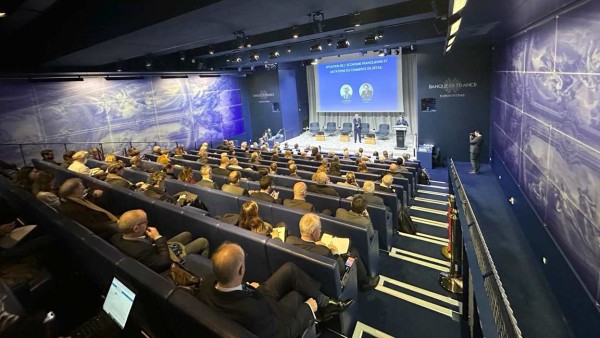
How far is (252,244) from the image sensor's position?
291cm

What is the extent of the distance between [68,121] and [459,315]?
1173cm

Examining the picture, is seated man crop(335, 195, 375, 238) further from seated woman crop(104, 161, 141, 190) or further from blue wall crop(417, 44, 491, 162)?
blue wall crop(417, 44, 491, 162)

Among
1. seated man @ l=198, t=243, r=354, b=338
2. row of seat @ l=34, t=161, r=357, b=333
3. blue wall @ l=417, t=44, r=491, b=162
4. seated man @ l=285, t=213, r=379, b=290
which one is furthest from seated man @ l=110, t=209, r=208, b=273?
blue wall @ l=417, t=44, r=491, b=162

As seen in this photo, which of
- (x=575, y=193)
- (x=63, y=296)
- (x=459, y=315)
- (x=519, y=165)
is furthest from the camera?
(x=519, y=165)

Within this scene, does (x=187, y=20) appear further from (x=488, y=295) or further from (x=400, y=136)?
(x=400, y=136)

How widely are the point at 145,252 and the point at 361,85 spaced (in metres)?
14.2

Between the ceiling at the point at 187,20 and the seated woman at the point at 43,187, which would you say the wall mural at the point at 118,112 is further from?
the seated woman at the point at 43,187

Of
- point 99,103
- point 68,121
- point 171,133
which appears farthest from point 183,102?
point 68,121

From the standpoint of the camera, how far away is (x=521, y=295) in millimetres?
3875

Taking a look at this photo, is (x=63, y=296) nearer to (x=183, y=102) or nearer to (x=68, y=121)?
(x=68, y=121)

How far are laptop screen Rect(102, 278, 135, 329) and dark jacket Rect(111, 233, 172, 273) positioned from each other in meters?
0.31

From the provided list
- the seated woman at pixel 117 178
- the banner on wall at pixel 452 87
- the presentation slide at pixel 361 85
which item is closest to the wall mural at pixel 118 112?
the presentation slide at pixel 361 85

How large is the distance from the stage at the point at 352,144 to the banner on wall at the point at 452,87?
8.38ft

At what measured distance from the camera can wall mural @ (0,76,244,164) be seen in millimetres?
8898
